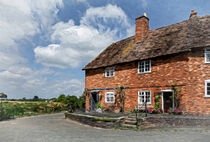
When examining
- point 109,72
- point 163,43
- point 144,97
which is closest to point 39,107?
point 109,72

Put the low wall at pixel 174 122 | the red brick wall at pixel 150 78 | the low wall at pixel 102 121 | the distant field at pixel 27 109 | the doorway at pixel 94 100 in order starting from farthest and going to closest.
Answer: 1. the doorway at pixel 94 100
2. the distant field at pixel 27 109
3. the red brick wall at pixel 150 78
4. the low wall at pixel 102 121
5. the low wall at pixel 174 122

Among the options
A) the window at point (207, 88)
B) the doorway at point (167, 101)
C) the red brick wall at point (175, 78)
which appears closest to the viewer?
the window at point (207, 88)

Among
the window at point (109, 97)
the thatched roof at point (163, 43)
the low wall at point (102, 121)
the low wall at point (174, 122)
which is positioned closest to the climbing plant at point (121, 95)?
the window at point (109, 97)

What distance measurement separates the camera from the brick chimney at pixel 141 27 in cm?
2041

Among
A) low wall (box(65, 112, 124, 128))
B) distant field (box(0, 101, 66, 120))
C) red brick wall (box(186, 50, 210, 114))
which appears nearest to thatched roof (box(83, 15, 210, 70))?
red brick wall (box(186, 50, 210, 114))

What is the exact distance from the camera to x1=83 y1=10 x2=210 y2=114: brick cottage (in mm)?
14375

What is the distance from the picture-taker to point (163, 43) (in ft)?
57.2

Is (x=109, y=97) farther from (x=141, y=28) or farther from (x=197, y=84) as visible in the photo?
(x=197, y=84)

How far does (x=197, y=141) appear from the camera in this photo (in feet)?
27.5

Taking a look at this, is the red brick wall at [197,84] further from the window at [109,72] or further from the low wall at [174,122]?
the window at [109,72]

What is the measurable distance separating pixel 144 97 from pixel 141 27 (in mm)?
8329

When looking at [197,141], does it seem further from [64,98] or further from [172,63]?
[64,98]

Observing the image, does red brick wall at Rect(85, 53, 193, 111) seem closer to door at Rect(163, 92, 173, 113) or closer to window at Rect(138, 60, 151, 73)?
window at Rect(138, 60, 151, 73)

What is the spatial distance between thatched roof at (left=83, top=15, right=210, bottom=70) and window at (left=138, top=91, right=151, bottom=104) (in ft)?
10.9
